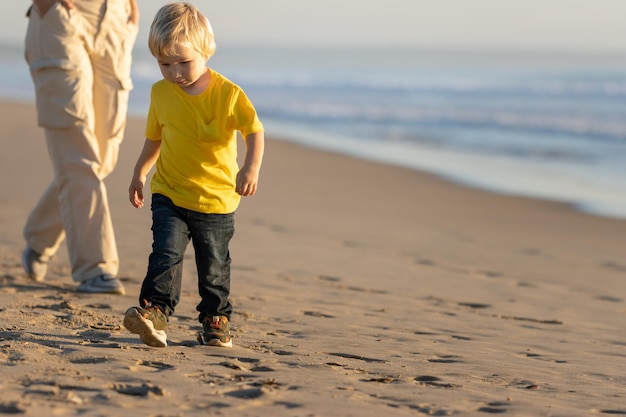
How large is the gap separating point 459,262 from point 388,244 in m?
0.73

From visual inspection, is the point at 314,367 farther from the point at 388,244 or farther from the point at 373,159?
the point at 373,159

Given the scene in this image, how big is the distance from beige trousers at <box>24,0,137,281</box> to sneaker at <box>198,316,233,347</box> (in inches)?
53.1

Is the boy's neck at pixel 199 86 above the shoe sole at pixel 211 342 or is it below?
above

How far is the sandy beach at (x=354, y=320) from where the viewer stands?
10.9 ft

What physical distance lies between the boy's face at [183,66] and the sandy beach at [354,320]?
1.05m

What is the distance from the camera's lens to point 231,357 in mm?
3879

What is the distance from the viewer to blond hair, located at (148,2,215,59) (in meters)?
3.72

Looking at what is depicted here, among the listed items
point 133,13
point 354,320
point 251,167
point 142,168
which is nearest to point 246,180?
point 251,167

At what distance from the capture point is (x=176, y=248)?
393 centimetres

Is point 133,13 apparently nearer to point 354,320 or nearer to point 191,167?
point 191,167

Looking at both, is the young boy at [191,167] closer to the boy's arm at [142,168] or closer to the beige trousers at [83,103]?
the boy's arm at [142,168]

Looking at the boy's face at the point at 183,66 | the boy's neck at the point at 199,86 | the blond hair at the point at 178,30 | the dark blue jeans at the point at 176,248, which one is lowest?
the dark blue jeans at the point at 176,248

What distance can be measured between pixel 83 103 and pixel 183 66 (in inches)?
57.6

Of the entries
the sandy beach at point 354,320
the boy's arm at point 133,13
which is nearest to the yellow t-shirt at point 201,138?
the sandy beach at point 354,320
